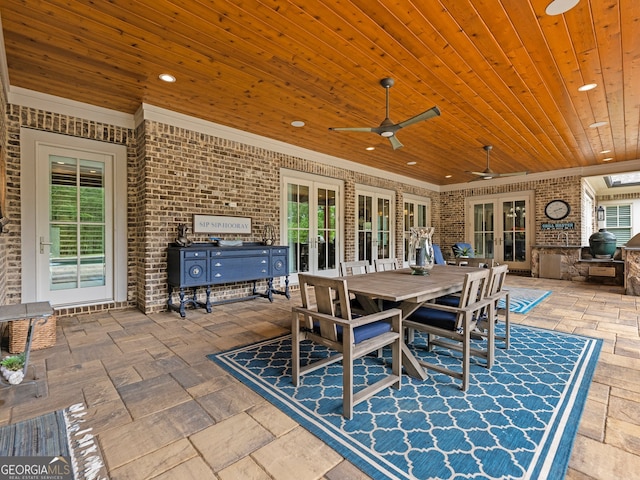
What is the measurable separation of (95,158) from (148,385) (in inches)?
134

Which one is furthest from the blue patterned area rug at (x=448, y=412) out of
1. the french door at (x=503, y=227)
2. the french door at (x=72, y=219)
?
the french door at (x=503, y=227)

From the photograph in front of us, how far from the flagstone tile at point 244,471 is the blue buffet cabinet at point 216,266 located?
9.45 feet

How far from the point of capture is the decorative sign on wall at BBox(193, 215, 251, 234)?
456 centimetres

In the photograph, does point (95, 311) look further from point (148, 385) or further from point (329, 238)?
point (329, 238)

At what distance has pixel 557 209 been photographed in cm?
778

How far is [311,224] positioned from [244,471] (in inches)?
202

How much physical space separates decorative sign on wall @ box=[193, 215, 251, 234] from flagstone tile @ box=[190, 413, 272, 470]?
326cm

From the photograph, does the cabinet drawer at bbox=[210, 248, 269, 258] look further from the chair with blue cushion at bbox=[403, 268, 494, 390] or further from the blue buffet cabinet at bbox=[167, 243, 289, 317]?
the chair with blue cushion at bbox=[403, 268, 494, 390]

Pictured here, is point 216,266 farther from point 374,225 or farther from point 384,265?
point 374,225

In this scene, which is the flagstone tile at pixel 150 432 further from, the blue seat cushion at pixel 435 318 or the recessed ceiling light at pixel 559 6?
the recessed ceiling light at pixel 559 6

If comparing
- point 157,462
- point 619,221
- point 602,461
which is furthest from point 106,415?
point 619,221

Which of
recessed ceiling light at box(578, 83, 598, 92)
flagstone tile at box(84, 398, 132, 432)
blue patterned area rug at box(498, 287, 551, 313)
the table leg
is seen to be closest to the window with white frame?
blue patterned area rug at box(498, 287, 551, 313)

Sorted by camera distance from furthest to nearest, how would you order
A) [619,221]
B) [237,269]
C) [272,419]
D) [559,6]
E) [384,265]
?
[619,221] < [237,269] < [384,265] < [559,6] < [272,419]

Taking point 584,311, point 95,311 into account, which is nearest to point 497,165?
point 584,311
